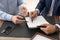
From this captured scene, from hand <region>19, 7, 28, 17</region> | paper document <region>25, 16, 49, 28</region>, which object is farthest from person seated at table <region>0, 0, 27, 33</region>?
paper document <region>25, 16, 49, 28</region>

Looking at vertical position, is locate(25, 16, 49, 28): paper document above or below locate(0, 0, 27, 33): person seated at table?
below

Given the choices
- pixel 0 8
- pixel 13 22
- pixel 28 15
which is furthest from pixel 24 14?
pixel 0 8

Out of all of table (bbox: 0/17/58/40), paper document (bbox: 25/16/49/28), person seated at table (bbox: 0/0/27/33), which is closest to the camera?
table (bbox: 0/17/58/40)

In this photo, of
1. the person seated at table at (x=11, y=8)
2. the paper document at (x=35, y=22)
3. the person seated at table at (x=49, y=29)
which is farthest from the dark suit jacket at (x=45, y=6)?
the person seated at table at (x=49, y=29)

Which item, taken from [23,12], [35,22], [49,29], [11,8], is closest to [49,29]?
[49,29]

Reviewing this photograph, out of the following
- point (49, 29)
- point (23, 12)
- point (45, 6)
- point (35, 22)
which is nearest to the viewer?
point (49, 29)

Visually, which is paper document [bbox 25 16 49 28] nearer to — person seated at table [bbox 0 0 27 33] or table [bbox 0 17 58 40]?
table [bbox 0 17 58 40]

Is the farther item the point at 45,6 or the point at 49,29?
the point at 45,6

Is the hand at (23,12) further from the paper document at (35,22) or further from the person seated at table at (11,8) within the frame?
the paper document at (35,22)

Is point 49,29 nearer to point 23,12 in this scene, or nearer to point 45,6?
point 23,12

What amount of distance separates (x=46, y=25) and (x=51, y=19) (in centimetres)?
23

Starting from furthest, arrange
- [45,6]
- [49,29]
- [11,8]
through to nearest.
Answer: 1. [45,6]
2. [11,8]
3. [49,29]

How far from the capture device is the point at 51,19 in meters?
1.47

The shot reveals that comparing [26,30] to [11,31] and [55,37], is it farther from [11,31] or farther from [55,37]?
[55,37]
